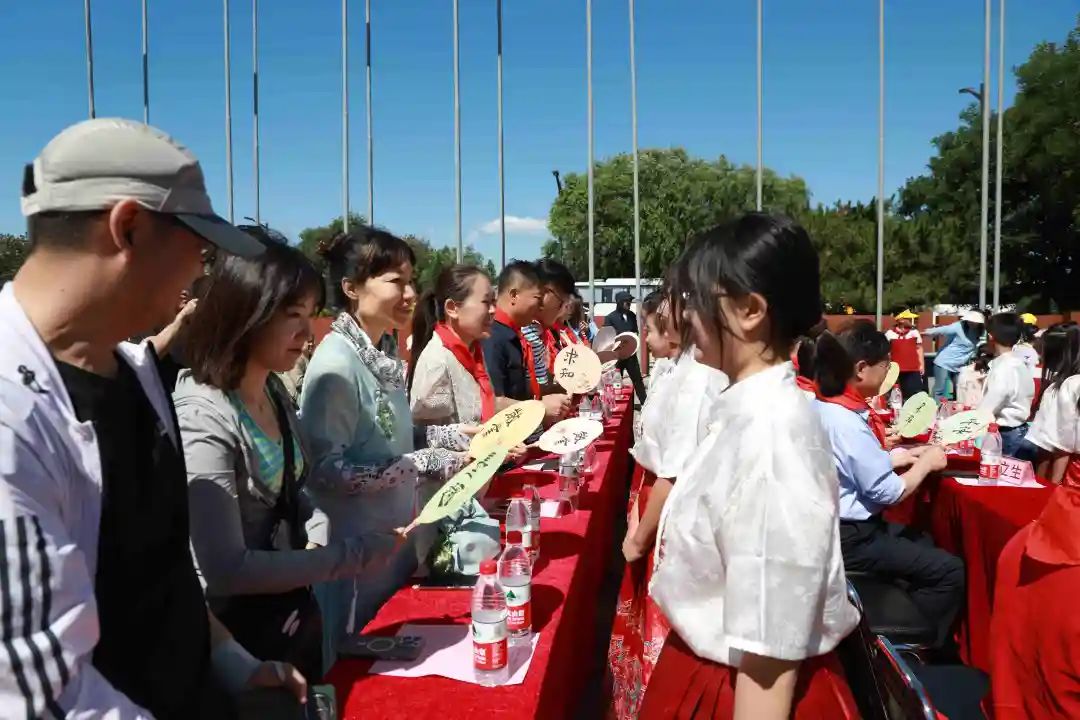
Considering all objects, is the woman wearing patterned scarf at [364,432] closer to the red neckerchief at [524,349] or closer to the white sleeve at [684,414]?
the white sleeve at [684,414]

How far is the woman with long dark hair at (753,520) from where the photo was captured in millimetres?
1131

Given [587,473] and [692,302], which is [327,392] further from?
[587,473]

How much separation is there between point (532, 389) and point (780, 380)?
3.29 metres

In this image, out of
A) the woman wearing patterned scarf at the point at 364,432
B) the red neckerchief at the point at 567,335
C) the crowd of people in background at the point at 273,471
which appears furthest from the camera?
the red neckerchief at the point at 567,335

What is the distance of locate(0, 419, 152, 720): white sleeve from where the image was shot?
707 mm

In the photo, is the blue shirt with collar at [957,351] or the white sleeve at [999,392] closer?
the white sleeve at [999,392]

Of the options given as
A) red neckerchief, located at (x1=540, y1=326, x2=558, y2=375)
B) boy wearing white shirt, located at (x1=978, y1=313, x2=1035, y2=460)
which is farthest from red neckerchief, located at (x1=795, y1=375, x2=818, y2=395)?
boy wearing white shirt, located at (x1=978, y1=313, x2=1035, y2=460)

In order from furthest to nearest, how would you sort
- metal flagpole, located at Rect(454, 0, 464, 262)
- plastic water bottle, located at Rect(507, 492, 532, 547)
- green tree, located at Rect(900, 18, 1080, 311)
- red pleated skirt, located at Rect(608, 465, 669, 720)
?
green tree, located at Rect(900, 18, 1080, 311)
metal flagpole, located at Rect(454, 0, 464, 262)
red pleated skirt, located at Rect(608, 465, 669, 720)
plastic water bottle, located at Rect(507, 492, 532, 547)

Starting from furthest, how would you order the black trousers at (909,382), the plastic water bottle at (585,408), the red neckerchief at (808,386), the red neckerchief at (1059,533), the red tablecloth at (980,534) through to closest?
the black trousers at (909,382) < the plastic water bottle at (585,408) < the red neckerchief at (808,386) < the red tablecloth at (980,534) < the red neckerchief at (1059,533)

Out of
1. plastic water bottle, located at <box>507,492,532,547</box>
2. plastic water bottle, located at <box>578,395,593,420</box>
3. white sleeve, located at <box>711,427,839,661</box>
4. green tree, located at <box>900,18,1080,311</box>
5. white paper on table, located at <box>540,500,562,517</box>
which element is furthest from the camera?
green tree, located at <box>900,18,1080,311</box>

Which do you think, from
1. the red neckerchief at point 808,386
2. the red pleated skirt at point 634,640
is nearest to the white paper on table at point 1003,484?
the red neckerchief at point 808,386

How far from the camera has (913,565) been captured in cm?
327

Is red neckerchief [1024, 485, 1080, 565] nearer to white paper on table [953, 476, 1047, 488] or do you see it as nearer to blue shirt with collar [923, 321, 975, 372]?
white paper on table [953, 476, 1047, 488]

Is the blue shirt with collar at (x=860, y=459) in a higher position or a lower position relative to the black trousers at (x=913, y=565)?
higher
